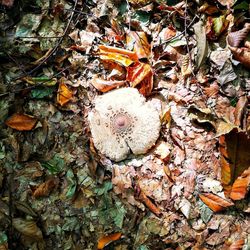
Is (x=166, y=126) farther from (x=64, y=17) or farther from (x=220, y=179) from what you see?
(x=64, y=17)

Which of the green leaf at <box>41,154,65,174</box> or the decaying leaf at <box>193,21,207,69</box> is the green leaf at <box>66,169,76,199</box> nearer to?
the green leaf at <box>41,154,65,174</box>

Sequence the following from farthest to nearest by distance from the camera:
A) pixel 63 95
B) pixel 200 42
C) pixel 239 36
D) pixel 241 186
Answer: pixel 63 95
pixel 200 42
pixel 239 36
pixel 241 186

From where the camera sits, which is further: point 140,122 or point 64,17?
point 64,17

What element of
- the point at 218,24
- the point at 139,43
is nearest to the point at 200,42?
the point at 218,24

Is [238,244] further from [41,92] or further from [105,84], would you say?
[41,92]

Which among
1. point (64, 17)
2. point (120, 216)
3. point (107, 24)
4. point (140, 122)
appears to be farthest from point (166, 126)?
point (64, 17)

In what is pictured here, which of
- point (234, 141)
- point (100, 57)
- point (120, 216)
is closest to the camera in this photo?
point (234, 141)

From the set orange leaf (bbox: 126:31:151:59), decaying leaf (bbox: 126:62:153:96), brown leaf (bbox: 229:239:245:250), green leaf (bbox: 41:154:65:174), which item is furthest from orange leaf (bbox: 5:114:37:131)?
brown leaf (bbox: 229:239:245:250)
